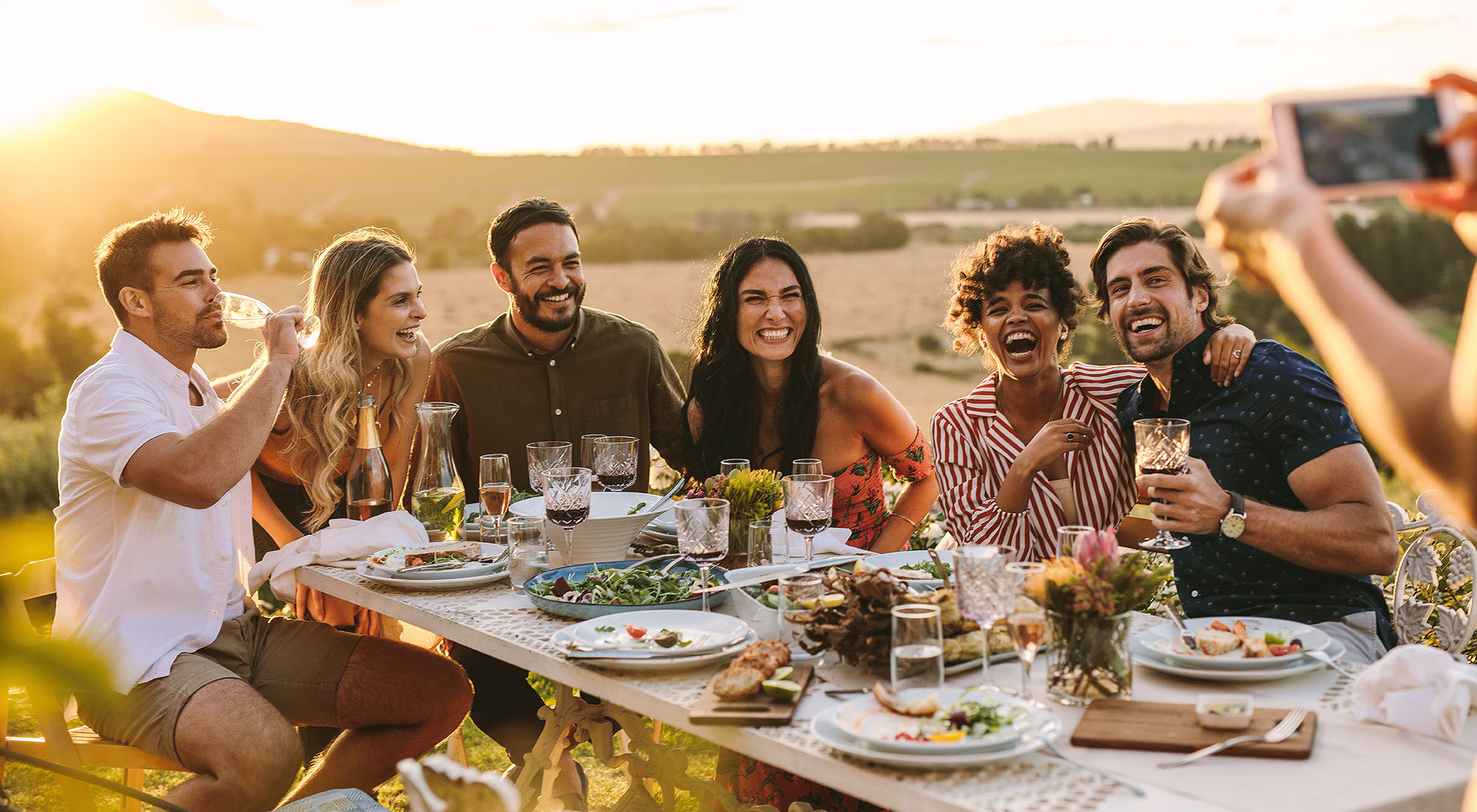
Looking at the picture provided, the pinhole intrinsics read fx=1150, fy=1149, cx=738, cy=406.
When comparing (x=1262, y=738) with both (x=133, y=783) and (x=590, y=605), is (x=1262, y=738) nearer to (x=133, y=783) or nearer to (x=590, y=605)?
(x=590, y=605)

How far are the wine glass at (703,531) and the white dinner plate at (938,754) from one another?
79 centimetres

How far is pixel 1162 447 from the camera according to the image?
2.60 meters

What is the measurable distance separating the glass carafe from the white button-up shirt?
591 millimetres

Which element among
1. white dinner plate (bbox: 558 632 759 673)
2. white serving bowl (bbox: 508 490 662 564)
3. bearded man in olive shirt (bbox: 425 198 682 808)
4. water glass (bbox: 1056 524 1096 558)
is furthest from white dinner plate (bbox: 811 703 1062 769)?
bearded man in olive shirt (bbox: 425 198 682 808)

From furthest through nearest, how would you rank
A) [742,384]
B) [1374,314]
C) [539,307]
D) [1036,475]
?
[539,307] < [742,384] < [1036,475] < [1374,314]

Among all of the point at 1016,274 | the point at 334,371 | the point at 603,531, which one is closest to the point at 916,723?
the point at 603,531

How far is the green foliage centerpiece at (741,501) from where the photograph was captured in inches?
116

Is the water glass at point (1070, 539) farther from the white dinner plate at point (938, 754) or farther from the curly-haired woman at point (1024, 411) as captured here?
the curly-haired woman at point (1024, 411)

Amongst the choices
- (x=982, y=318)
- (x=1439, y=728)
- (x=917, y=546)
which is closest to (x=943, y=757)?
(x=1439, y=728)

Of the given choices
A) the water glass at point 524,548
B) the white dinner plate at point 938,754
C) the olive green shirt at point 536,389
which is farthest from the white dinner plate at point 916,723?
the olive green shirt at point 536,389

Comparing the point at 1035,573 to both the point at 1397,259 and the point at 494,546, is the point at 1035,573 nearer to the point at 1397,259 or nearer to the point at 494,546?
the point at 494,546

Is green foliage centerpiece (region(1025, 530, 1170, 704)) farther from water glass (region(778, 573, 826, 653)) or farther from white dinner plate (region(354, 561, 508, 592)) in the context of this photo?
white dinner plate (region(354, 561, 508, 592))

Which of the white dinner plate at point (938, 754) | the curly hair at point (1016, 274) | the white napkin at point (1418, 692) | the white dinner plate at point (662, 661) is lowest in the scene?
the white dinner plate at point (662, 661)

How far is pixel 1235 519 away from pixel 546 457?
67.4 inches
